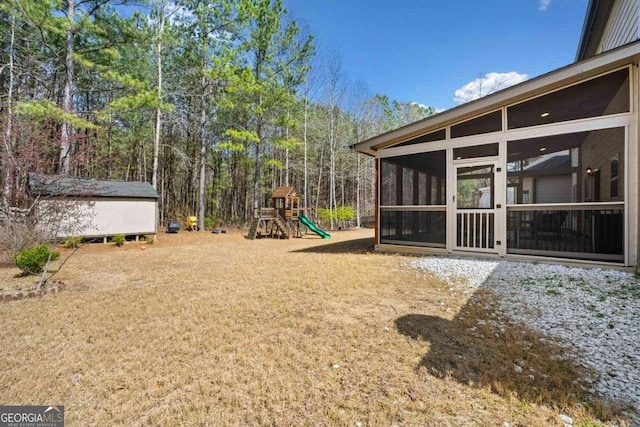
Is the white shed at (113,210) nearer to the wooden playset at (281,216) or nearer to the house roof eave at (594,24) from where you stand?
the wooden playset at (281,216)

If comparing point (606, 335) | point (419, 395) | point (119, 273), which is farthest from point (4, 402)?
point (606, 335)

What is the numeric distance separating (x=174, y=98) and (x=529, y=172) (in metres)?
15.0

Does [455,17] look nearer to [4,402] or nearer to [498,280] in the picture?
[498,280]

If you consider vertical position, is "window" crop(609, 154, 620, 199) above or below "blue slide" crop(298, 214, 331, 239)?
above

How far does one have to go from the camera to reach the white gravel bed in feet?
6.69

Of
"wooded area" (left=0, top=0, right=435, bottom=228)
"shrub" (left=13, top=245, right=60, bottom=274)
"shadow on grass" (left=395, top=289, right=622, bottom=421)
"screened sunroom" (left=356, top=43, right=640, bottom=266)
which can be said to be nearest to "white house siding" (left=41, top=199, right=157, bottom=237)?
"wooded area" (left=0, top=0, right=435, bottom=228)

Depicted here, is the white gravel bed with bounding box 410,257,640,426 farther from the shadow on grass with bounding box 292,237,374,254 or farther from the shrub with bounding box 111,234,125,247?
the shrub with bounding box 111,234,125,247

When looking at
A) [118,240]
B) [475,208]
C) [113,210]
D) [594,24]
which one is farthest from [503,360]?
[113,210]

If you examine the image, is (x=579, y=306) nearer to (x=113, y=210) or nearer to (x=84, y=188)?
(x=84, y=188)

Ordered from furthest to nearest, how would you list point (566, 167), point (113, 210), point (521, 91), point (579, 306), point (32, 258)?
1. point (113, 210)
2. point (566, 167)
3. point (521, 91)
4. point (32, 258)
5. point (579, 306)

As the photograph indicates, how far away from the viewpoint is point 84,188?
6484 mm

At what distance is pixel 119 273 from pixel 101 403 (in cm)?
438

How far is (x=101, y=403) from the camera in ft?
5.86

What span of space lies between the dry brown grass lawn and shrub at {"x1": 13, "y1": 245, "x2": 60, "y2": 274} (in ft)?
3.66
